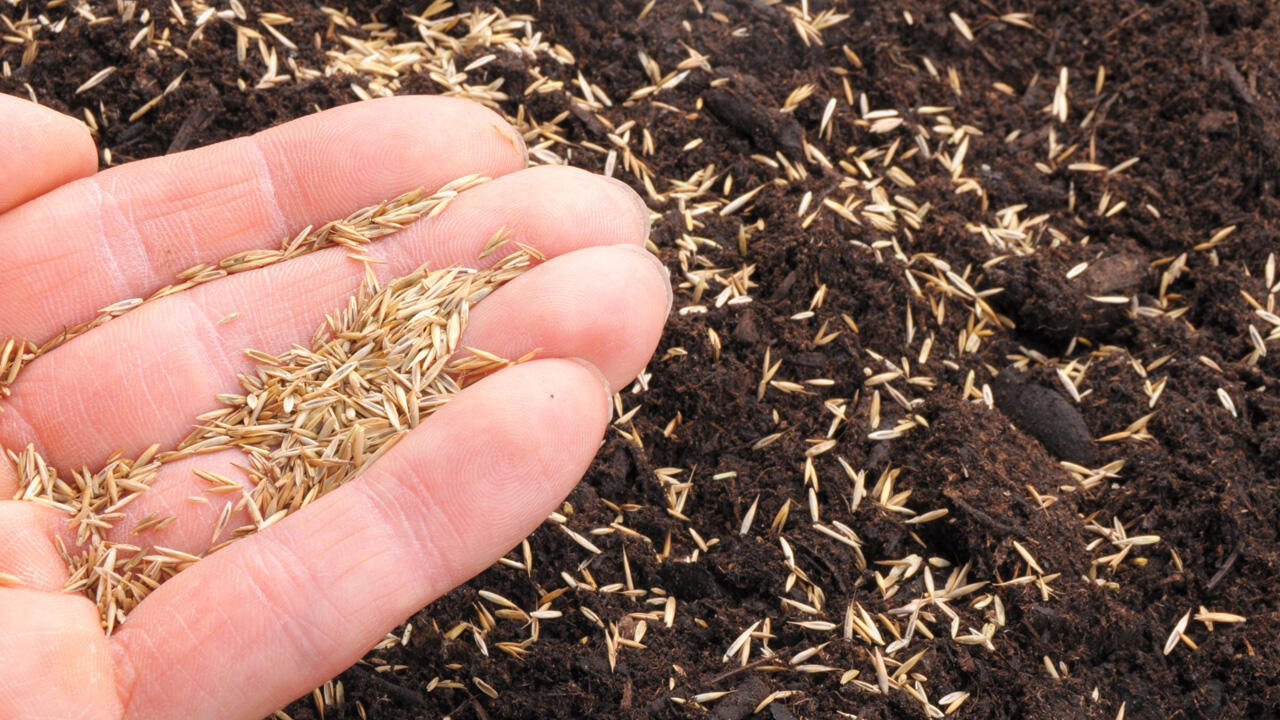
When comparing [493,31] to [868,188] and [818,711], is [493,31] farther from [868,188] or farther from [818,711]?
[818,711]

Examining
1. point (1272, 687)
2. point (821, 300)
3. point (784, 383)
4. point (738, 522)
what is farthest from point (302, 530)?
point (1272, 687)

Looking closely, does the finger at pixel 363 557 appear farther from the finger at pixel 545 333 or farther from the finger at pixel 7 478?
the finger at pixel 7 478

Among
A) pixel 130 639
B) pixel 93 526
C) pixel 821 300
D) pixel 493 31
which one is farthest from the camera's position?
pixel 493 31

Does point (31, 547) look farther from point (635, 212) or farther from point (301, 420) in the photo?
point (635, 212)

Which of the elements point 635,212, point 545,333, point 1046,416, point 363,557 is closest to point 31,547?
point 363,557

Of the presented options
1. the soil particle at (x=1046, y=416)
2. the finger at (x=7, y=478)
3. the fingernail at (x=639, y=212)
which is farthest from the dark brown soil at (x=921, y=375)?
the finger at (x=7, y=478)

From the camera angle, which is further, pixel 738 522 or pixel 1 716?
pixel 738 522

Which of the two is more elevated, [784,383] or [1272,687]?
[784,383]
